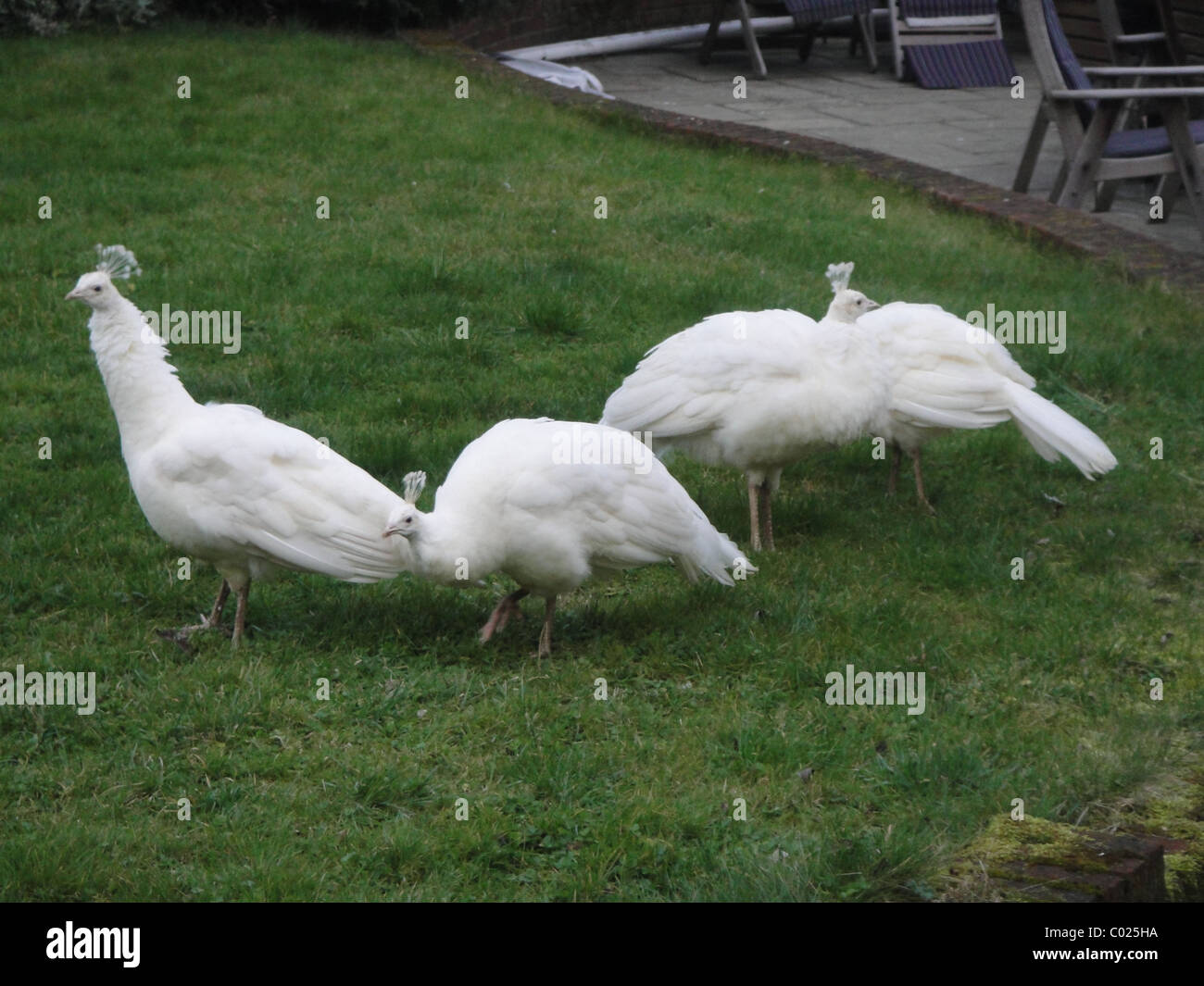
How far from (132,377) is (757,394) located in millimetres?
2215

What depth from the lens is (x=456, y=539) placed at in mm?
4668

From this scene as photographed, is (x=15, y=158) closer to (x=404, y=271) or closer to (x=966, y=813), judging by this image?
(x=404, y=271)

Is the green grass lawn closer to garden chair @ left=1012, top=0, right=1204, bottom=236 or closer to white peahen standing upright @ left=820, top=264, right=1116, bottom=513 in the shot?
white peahen standing upright @ left=820, top=264, right=1116, bottom=513

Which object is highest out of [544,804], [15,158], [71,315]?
[15,158]

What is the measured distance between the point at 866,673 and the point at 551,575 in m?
1.07

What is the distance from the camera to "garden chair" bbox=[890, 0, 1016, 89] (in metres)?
14.5

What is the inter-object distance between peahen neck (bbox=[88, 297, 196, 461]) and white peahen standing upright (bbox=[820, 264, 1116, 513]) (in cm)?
249

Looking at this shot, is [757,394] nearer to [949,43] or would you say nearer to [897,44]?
[897,44]

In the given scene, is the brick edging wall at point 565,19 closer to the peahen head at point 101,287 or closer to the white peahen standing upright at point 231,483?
the peahen head at point 101,287

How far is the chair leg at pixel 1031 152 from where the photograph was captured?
10117mm

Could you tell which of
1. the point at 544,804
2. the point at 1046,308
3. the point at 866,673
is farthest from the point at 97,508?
the point at 1046,308
